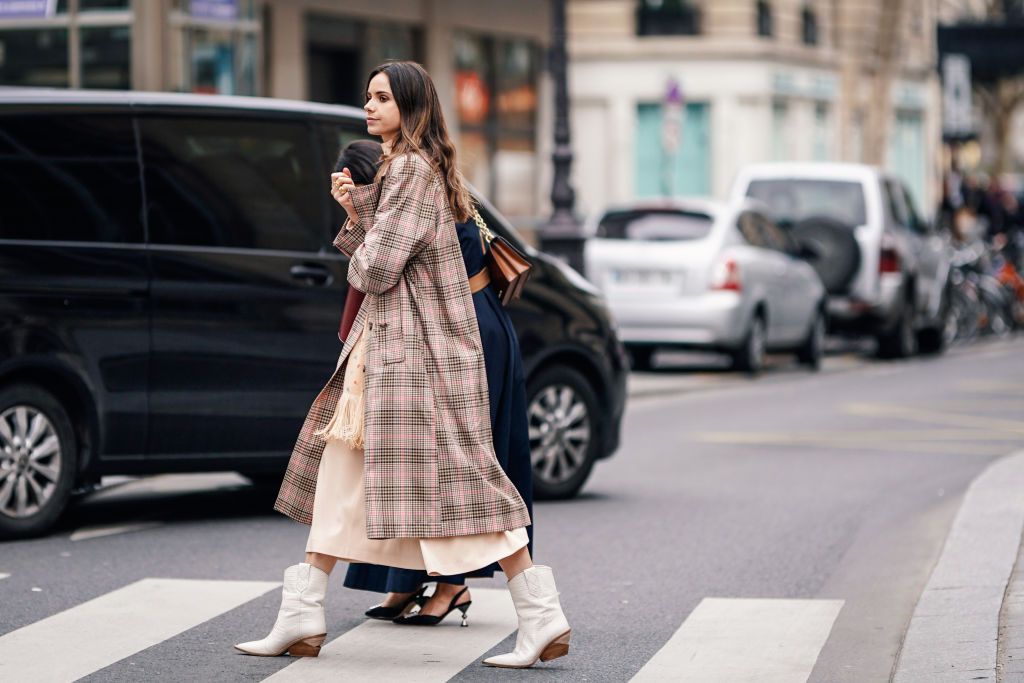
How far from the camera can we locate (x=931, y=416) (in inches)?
592

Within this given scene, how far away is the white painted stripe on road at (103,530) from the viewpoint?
8.77 meters

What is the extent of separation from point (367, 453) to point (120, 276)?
3.04m

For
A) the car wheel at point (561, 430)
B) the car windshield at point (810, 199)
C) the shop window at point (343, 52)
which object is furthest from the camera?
the shop window at point (343, 52)

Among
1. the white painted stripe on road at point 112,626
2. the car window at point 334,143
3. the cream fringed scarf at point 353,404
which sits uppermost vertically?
the car window at point 334,143

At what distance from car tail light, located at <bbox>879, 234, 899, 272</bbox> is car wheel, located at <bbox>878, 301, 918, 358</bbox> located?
1.64 feet

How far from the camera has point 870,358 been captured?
2214cm

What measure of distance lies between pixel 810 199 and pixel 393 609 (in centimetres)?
1457

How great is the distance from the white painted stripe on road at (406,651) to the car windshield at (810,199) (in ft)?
45.1

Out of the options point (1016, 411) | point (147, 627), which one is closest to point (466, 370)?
point (147, 627)

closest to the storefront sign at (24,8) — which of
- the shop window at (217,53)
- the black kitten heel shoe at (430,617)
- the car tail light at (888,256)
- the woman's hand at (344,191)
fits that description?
the shop window at (217,53)

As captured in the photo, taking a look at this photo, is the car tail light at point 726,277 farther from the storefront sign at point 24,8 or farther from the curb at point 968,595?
the curb at point 968,595

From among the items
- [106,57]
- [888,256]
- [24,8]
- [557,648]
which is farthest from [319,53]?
[557,648]

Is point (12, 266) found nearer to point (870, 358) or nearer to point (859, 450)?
point (859, 450)

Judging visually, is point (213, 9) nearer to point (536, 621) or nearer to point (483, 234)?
point (483, 234)
